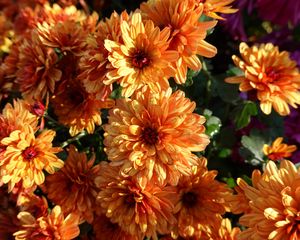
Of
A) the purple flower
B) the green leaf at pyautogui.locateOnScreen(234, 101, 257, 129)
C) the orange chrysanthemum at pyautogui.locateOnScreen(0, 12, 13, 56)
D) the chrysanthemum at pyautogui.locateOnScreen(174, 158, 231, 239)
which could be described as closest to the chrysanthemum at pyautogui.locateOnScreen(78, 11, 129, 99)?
the chrysanthemum at pyautogui.locateOnScreen(174, 158, 231, 239)

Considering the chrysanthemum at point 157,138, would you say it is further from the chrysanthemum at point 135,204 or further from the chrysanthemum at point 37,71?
the chrysanthemum at point 37,71

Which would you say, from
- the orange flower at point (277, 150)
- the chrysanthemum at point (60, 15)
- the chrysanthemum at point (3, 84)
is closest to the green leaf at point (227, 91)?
the orange flower at point (277, 150)

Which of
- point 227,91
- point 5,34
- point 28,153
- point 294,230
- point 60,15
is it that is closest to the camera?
point 294,230

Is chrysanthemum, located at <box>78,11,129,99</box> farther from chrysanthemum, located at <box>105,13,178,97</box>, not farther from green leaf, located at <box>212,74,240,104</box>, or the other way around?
green leaf, located at <box>212,74,240,104</box>

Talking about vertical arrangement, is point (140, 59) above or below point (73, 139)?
above

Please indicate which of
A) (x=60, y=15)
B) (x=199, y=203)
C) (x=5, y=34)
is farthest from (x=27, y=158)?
(x=5, y=34)

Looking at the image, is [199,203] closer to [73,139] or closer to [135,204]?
[135,204]
